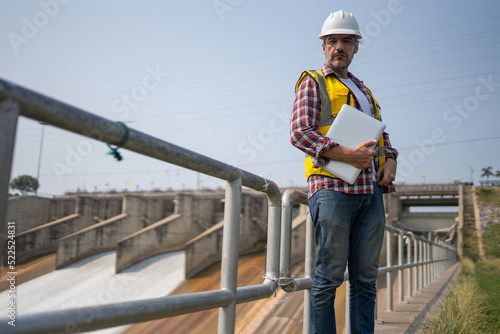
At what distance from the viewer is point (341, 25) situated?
1905mm

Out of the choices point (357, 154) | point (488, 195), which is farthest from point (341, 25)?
point (488, 195)

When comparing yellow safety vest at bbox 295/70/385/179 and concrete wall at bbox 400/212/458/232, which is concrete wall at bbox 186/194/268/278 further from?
yellow safety vest at bbox 295/70/385/179

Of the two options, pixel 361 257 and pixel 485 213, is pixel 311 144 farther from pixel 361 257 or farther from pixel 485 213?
pixel 485 213

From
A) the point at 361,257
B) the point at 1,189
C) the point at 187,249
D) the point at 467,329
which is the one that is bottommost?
the point at 187,249

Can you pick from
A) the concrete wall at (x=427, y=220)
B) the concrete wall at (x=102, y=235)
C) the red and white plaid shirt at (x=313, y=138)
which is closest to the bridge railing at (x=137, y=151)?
the red and white plaid shirt at (x=313, y=138)

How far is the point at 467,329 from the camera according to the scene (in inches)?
112

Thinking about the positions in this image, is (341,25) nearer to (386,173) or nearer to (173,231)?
(386,173)

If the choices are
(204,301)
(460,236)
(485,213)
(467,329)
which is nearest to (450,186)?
(485,213)

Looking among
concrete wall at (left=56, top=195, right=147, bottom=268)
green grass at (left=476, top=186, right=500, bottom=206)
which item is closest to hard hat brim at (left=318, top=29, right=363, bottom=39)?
concrete wall at (left=56, top=195, right=147, bottom=268)

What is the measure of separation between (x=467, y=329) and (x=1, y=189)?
307cm

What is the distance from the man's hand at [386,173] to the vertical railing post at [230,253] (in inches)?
34.5

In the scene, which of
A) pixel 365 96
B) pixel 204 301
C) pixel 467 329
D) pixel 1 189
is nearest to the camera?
pixel 1 189

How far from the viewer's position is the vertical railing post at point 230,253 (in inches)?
50.1

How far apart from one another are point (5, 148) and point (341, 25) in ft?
5.26
